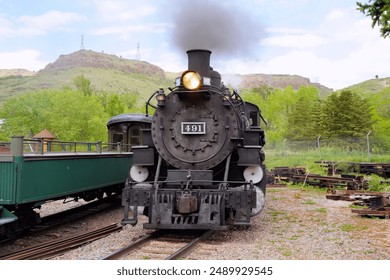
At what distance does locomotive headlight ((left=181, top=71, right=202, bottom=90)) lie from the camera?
6785mm

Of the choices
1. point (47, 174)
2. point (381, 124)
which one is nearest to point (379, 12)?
point (47, 174)

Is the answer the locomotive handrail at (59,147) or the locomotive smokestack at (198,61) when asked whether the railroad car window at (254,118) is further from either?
the locomotive handrail at (59,147)

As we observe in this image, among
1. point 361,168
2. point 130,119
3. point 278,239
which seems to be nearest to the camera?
point 278,239

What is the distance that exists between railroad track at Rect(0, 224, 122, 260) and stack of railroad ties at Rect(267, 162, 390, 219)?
18.4 feet

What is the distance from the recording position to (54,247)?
252 inches

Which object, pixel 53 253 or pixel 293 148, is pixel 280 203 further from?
pixel 293 148

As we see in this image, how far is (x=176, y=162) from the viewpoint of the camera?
7.18m

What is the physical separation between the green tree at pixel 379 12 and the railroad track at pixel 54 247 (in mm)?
7033

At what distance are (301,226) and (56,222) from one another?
5.33 meters

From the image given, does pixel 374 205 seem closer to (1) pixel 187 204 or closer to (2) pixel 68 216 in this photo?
(1) pixel 187 204

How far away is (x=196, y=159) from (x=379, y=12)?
17.8 ft

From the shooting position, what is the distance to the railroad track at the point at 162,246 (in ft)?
17.8

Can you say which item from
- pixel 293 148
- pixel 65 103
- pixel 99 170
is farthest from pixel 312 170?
pixel 65 103

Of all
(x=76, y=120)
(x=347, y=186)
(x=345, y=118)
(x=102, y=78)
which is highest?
(x=102, y=78)
